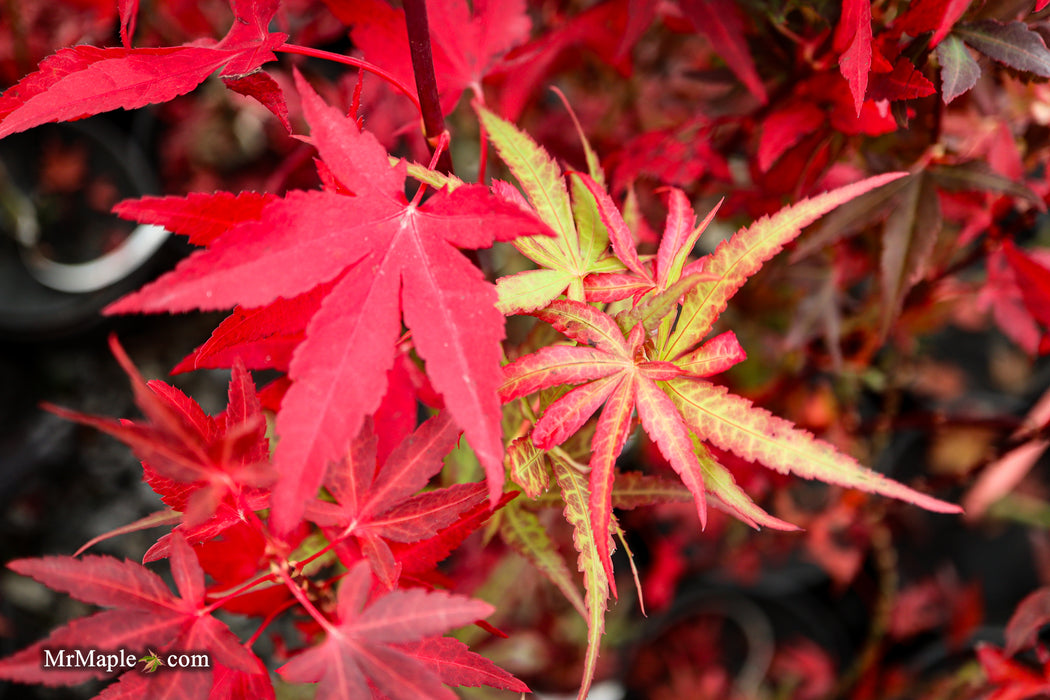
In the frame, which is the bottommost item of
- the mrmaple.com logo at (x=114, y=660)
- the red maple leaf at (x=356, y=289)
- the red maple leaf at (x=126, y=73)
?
the mrmaple.com logo at (x=114, y=660)

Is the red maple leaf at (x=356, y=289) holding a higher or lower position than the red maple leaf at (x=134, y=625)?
higher

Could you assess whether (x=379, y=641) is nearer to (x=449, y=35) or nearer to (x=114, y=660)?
(x=114, y=660)

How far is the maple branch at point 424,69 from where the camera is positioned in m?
0.38

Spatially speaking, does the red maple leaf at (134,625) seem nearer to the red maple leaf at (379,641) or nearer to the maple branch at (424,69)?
the red maple leaf at (379,641)

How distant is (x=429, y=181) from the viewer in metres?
0.37

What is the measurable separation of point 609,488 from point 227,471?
20 centimetres

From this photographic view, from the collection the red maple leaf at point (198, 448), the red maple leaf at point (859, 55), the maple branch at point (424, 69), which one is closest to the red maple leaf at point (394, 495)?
the red maple leaf at point (198, 448)

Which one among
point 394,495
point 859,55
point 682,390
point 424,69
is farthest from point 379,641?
point 859,55

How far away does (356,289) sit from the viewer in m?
0.34

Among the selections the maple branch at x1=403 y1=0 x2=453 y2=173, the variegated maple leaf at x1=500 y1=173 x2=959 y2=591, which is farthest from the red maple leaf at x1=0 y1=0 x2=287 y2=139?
the variegated maple leaf at x1=500 y1=173 x2=959 y2=591

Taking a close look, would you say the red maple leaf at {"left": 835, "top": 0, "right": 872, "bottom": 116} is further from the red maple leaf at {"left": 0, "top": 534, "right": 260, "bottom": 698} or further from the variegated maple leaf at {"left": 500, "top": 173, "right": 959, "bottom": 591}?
the red maple leaf at {"left": 0, "top": 534, "right": 260, "bottom": 698}

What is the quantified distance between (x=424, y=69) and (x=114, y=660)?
395 millimetres

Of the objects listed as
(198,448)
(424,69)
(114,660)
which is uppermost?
(424,69)

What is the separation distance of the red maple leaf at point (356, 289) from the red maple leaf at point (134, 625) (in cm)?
10
